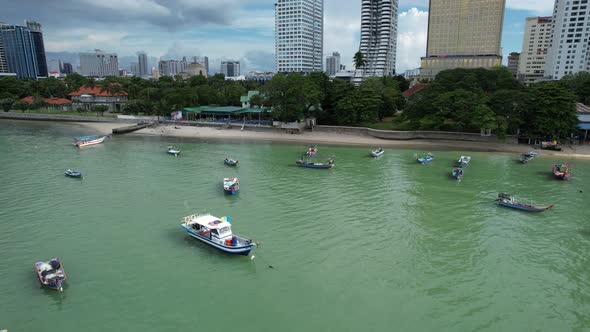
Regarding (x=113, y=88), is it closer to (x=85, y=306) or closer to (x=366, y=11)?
(x=85, y=306)

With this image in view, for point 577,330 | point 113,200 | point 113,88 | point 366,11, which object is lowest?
point 577,330

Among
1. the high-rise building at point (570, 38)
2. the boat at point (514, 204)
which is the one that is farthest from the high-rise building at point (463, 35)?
the boat at point (514, 204)

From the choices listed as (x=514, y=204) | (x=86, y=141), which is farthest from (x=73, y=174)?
(x=514, y=204)

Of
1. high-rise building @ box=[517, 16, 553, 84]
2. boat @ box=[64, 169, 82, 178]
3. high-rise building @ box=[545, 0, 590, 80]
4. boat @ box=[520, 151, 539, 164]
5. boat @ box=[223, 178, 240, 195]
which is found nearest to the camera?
boat @ box=[223, 178, 240, 195]

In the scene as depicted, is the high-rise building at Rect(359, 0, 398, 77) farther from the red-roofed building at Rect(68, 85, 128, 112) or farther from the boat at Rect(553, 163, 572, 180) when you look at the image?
the boat at Rect(553, 163, 572, 180)

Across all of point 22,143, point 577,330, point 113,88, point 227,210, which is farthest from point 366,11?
point 577,330

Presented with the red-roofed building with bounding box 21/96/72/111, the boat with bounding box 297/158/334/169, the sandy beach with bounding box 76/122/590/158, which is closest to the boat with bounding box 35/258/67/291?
the boat with bounding box 297/158/334/169

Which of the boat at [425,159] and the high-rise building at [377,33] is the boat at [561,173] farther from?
the high-rise building at [377,33]
